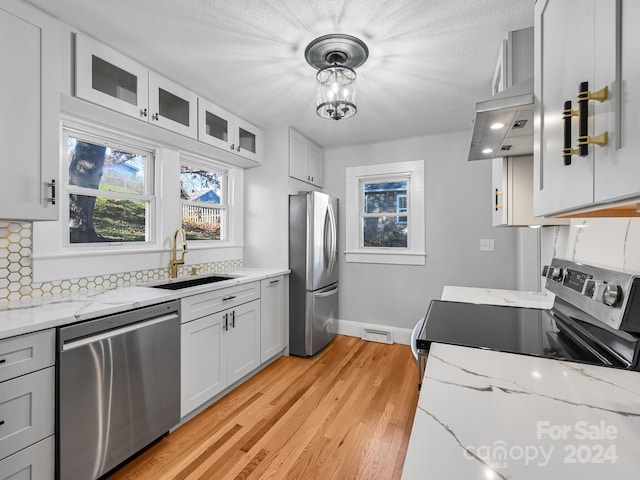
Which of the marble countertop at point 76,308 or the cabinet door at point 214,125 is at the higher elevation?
the cabinet door at point 214,125

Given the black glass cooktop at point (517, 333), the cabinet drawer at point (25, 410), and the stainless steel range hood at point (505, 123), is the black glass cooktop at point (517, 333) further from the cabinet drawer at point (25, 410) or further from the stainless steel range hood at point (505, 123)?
the cabinet drawer at point (25, 410)

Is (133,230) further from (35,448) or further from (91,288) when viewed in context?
(35,448)

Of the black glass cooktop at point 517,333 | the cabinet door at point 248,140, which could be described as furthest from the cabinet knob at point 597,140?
the cabinet door at point 248,140

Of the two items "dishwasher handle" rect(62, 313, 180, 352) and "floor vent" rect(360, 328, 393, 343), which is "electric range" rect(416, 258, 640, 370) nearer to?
"dishwasher handle" rect(62, 313, 180, 352)

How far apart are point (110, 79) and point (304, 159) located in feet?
6.56

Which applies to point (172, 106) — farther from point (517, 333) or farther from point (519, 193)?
point (517, 333)

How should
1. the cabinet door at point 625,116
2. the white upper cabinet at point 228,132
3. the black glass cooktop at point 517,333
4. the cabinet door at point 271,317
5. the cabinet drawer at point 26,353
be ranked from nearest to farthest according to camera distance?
1. the cabinet door at point 625,116
2. the black glass cooktop at point 517,333
3. the cabinet drawer at point 26,353
4. the white upper cabinet at point 228,132
5. the cabinet door at point 271,317

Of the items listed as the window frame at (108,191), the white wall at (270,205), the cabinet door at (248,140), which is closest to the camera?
the window frame at (108,191)

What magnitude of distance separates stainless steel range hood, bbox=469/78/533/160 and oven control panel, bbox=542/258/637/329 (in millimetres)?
593

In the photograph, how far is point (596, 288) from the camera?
1.00 m

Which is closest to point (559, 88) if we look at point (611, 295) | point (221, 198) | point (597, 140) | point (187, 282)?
point (597, 140)

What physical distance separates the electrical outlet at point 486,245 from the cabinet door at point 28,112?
3521 mm

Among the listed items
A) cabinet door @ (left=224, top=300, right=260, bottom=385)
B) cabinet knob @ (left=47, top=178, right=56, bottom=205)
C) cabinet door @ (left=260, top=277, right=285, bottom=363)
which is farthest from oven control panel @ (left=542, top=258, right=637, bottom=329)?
cabinet knob @ (left=47, top=178, right=56, bottom=205)

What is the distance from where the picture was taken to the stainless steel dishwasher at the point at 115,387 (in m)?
1.43
